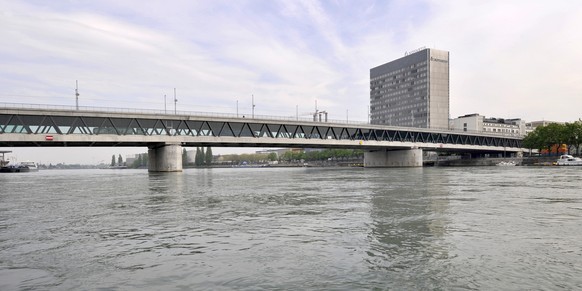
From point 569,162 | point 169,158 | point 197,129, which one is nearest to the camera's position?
point 169,158

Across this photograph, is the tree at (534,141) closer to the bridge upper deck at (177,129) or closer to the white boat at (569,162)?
the white boat at (569,162)

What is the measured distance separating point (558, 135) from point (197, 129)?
10930cm

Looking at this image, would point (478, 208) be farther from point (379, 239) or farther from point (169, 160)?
point (169, 160)

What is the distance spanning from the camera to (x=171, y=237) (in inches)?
493

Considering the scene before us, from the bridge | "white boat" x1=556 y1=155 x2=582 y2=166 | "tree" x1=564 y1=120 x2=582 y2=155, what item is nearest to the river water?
the bridge

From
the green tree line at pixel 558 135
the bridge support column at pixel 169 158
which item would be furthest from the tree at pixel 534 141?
the bridge support column at pixel 169 158

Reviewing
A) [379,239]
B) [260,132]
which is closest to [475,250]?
[379,239]

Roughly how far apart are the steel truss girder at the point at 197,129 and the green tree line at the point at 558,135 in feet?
70.4

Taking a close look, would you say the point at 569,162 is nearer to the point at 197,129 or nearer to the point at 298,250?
the point at 197,129

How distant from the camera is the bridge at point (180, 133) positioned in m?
73.8

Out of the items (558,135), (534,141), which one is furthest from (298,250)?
(534,141)

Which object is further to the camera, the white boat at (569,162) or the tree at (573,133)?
the tree at (573,133)

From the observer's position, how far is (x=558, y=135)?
414 ft

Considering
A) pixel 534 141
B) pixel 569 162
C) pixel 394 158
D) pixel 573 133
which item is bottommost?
pixel 569 162
